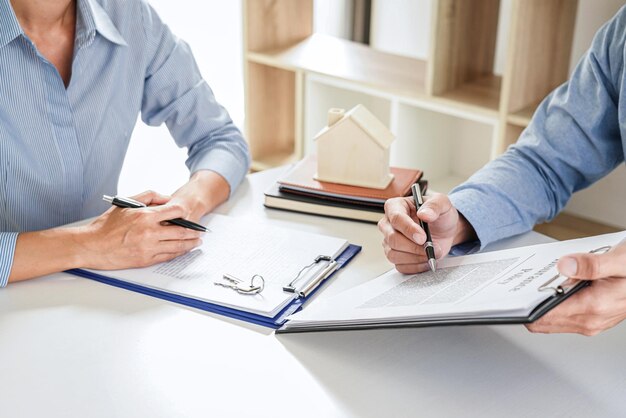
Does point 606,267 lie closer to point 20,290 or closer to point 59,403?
point 59,403

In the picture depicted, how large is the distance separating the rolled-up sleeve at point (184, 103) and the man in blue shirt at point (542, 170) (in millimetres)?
538

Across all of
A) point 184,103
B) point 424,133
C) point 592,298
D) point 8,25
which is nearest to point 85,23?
point 8,25

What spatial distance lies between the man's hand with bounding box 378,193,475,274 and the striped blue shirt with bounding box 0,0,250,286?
18.6 inches

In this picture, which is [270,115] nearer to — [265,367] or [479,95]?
[479,95]

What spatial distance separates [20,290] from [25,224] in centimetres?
43

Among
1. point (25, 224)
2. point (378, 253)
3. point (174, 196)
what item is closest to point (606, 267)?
point (378, 253)

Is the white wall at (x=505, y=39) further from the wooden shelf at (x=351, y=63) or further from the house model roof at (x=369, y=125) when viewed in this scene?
the house model roof at (x=369, y=125)

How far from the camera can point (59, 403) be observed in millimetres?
958

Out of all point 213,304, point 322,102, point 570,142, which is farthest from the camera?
point 322,102

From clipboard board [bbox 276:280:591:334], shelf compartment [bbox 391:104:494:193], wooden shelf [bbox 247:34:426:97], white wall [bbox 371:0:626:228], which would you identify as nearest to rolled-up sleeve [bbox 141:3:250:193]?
clipboard board [bbox 276:280:591:334]

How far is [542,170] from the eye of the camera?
60.2 inches

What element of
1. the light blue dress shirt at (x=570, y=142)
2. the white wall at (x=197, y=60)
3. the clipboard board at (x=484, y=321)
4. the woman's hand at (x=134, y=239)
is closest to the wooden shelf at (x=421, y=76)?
the white wall at (x=197, y=60)

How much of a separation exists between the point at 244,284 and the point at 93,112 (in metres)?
0.64

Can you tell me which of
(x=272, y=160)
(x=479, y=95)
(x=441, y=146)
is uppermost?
(x=479, y=95)
